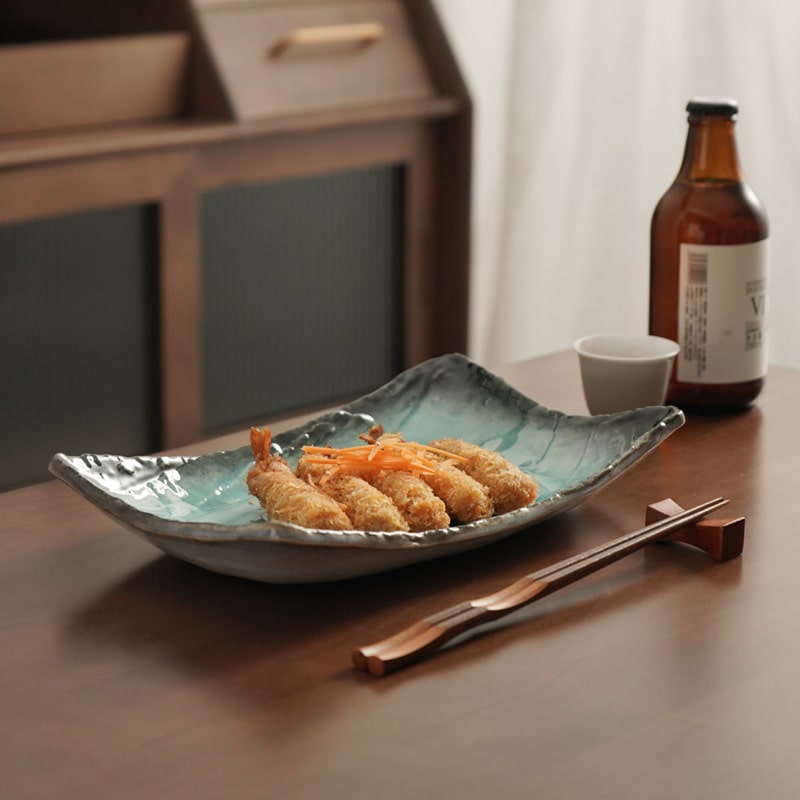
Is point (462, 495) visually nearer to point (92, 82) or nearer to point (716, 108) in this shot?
point (716, 108)

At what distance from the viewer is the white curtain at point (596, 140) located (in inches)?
104

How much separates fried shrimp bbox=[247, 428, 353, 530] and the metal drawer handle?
159 centimetres

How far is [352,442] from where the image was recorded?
125 cm

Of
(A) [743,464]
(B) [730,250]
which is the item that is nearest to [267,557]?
(A) [743,464]

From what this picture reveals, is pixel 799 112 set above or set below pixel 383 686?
above

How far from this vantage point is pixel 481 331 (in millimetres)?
Result: 3291

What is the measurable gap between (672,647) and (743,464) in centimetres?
40

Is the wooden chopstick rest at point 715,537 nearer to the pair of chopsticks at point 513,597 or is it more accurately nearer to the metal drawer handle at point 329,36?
the pair of chopsticks at point 513,597

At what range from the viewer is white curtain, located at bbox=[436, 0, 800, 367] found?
264 cm

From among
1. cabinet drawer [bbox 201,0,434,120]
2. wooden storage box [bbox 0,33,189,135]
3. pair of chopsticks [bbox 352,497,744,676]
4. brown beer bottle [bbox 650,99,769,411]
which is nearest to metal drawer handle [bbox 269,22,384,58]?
cabinet drawer [bbox 201,0,434,120]

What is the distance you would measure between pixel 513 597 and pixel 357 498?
15 cm

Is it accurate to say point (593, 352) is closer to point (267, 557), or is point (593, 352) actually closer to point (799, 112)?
point (267, 557)

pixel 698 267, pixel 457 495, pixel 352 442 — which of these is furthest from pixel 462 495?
pixel 698 267

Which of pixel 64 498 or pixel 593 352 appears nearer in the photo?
pixel 64 498
